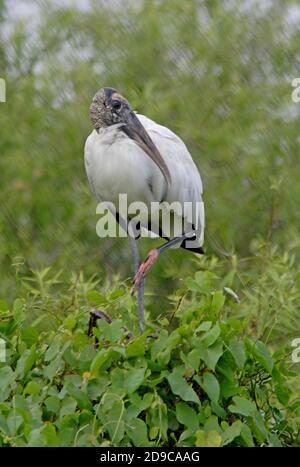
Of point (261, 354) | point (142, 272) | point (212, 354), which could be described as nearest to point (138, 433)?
point (212, 354)

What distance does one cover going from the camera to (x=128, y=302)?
3.64 meters

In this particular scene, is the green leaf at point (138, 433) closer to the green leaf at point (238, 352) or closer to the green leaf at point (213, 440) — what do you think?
the green leaf at point (213, 440)

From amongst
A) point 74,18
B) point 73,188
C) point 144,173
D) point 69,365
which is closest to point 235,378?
point 69,365

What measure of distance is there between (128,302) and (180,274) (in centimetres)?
256

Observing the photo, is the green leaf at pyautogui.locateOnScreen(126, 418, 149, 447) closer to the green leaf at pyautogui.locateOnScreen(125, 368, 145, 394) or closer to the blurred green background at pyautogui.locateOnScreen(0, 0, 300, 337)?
the green leaf at pyautogui.locateOnScreen(125, 368, 145, 394)

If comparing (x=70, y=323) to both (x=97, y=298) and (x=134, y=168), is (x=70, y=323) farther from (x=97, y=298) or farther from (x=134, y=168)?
(x=134, y=168)

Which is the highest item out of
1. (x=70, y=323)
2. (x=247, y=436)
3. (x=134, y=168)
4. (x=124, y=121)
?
(x=124, y=121)

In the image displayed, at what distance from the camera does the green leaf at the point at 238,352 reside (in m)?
3.07

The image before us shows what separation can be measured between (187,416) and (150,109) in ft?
11.6

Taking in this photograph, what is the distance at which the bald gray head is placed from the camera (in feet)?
13.4

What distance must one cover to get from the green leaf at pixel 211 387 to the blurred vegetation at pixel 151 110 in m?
3.21

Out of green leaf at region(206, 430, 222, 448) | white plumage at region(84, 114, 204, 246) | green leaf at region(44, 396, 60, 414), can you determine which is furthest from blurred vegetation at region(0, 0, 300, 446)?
green leaf at region(206, 430, 222, 448)

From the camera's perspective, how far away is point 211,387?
304 cm

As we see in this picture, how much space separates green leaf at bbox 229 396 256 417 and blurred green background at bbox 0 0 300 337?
3222 mm
